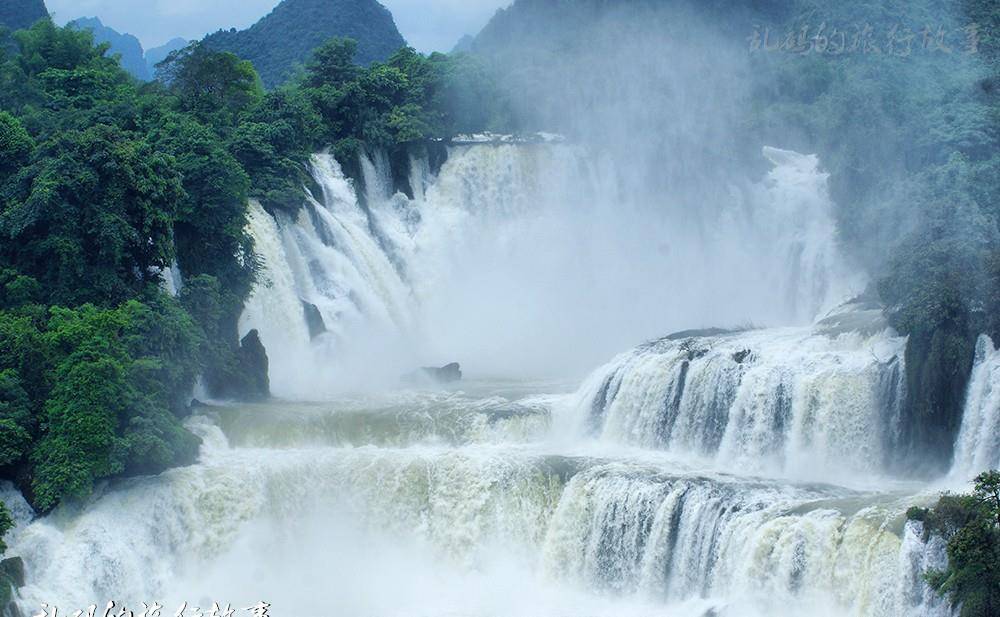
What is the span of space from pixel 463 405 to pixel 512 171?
585 inches

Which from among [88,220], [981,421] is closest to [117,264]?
[88,220]

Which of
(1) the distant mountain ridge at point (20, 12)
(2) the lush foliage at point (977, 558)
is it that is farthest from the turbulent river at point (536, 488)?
(1) the distant mountain ridge at point (20, 12)

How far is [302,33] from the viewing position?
253ft

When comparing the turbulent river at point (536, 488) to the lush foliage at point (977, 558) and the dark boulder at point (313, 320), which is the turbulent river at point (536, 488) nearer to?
the dark boulder at point (313, 320)

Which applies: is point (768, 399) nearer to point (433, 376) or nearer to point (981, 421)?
point (981, 421)

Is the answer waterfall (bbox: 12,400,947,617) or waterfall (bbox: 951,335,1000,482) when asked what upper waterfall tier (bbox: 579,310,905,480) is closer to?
waterfall (bbox: 12,400,947,617)

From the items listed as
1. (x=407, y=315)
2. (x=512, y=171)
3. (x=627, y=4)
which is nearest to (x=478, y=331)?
(x=407, y=315)

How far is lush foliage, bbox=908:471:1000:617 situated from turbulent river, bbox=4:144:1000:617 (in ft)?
2.77

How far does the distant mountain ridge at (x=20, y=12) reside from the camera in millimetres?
61438

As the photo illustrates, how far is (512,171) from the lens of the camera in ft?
134

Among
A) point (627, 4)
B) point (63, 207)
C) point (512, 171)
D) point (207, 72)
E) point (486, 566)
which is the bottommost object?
point (486, 566)

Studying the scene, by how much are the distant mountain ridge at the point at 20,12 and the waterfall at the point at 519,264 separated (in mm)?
30989

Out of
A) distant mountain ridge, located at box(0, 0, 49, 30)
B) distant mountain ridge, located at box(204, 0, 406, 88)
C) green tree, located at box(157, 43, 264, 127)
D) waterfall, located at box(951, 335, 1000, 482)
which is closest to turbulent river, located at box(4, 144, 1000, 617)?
waterfall, located at box(951, 335, 1000, 482)

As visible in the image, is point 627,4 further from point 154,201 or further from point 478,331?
point 154,201
